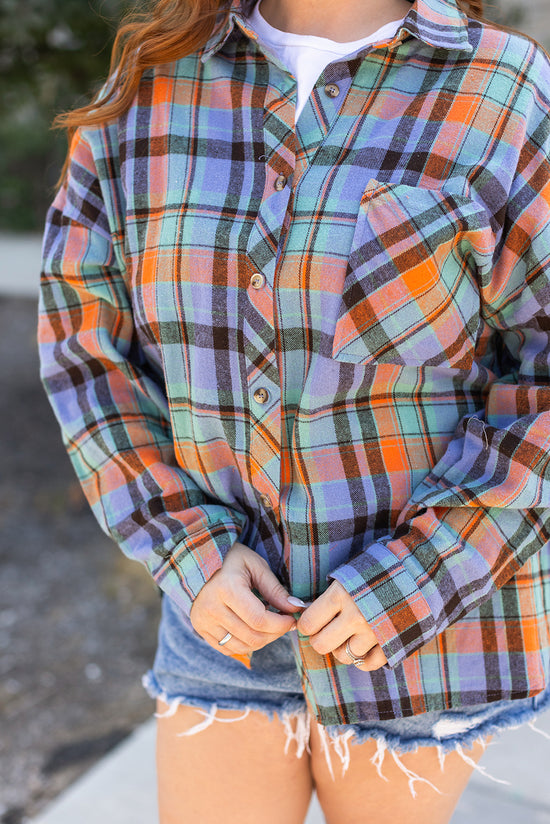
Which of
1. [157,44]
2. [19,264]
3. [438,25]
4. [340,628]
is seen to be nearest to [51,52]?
[157,44]

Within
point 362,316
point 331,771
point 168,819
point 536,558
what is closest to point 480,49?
point 362,316

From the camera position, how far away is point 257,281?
43.2 inches

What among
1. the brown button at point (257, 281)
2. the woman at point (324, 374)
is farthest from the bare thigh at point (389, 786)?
the brown button at point (257, 281)

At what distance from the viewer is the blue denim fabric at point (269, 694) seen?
119 cm

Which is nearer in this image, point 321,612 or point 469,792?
point 321,612

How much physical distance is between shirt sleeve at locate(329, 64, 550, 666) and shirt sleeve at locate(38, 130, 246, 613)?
0.26 meters

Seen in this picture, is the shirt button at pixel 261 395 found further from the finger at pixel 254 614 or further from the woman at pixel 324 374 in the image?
the finger at pixel 254 614

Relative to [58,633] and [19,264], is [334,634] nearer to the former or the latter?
[58,633]

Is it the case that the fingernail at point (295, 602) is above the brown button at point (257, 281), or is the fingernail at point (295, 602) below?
below

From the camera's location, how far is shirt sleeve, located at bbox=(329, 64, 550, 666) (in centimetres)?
108

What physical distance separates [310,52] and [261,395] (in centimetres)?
52

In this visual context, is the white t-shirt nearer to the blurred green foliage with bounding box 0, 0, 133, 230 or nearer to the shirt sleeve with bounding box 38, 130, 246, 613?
the shirt sleeve with bounding box 38, 130, 246, 613

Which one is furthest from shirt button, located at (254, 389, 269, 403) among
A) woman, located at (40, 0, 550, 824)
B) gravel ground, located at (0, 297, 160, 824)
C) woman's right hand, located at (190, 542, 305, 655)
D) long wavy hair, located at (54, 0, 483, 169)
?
gravel ground, located at (0, 297, 160, 824)

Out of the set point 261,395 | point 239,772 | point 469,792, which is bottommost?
point 469,792
